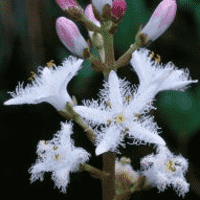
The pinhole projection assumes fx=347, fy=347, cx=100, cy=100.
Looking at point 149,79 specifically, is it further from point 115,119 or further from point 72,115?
point 72,115

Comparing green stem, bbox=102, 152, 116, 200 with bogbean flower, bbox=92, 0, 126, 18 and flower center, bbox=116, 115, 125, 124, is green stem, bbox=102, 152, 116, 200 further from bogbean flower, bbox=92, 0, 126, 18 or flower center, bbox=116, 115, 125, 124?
bogbean flower, bbox=92, 0, 126, 18

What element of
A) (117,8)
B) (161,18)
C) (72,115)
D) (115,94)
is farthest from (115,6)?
(72,115)

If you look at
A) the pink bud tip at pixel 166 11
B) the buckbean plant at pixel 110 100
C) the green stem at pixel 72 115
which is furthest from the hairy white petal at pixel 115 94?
the pink bud tip at pixel 166 11

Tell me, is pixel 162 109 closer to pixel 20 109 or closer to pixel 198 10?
pixel 198 10

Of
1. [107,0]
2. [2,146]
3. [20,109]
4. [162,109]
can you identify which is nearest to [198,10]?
[162,109]

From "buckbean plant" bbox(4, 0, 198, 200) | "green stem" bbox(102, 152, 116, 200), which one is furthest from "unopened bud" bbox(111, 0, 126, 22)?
"green stem" bbox(102, 152, 116, 200)

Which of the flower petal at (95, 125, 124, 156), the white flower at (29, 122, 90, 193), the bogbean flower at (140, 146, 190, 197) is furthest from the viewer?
the bogbean flower at (140, 146, 190, 197)

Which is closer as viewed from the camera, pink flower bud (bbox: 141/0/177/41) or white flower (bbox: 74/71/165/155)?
white flower (bbox: 74/71/165/155)
